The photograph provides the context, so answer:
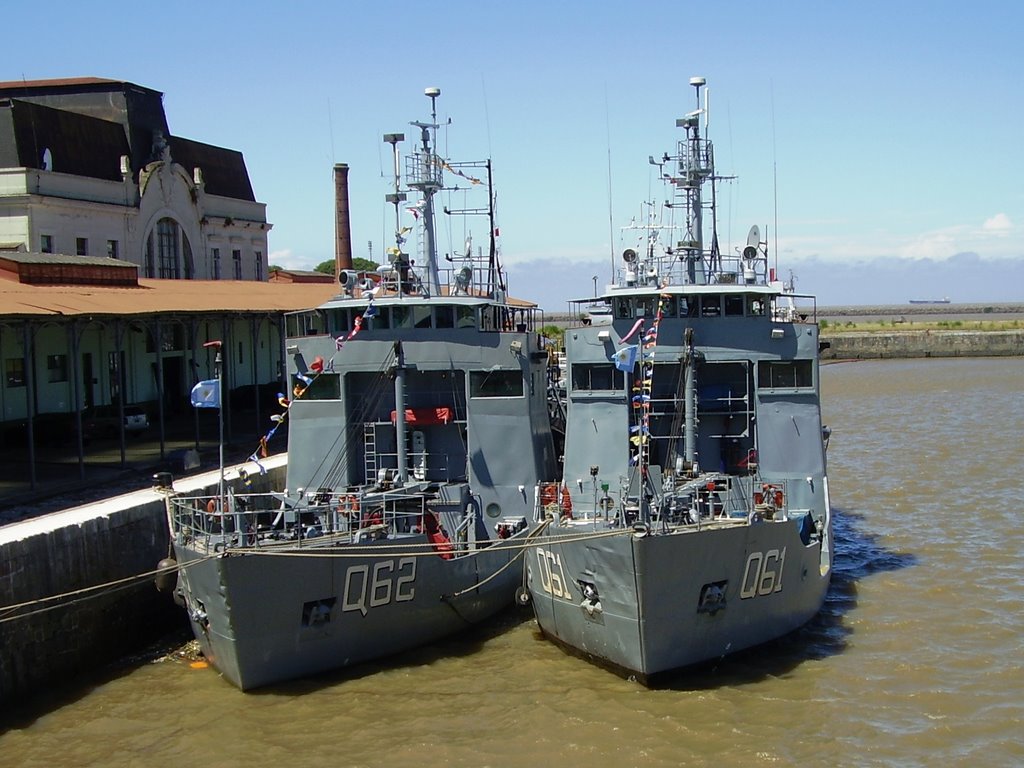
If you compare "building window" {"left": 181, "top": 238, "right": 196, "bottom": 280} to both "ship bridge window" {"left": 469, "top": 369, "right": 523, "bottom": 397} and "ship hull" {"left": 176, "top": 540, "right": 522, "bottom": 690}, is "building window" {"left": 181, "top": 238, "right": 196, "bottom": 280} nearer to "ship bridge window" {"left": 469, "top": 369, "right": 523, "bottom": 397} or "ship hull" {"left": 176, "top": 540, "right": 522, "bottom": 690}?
"ship bridge window" {"left": 469, "top": 369, "right": 523, "bottom": 397}

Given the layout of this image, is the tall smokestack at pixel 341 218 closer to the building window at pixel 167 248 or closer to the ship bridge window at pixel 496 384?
the building window at pixel 167 248

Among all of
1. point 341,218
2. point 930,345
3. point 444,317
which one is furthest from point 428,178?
point 930,345

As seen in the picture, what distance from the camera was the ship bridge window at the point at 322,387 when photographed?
2002cm

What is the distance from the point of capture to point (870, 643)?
1753cm

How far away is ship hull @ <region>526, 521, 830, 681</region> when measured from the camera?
1478 centimetres

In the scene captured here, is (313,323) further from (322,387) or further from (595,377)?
(595,377)

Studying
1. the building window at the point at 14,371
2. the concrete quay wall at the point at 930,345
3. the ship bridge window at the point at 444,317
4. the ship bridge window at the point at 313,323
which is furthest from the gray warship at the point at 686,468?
the concrete quay wall at the point at 930,345

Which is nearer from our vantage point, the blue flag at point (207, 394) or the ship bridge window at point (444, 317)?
the blue flag at point (207, 394)

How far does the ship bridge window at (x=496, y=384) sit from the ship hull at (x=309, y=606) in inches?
130

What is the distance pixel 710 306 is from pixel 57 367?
57.8ft

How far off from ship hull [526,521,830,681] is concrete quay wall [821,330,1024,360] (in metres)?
66.0

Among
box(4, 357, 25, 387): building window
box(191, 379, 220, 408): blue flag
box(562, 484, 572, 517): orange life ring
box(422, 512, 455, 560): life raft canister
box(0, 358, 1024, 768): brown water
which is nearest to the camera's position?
box(0, 358, 1024, 768): brown water

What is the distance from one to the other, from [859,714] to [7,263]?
71.6 ft

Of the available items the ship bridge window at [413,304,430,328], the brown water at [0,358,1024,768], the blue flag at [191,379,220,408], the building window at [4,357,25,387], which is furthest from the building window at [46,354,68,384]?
the blue flag at [191,379,220,408]
